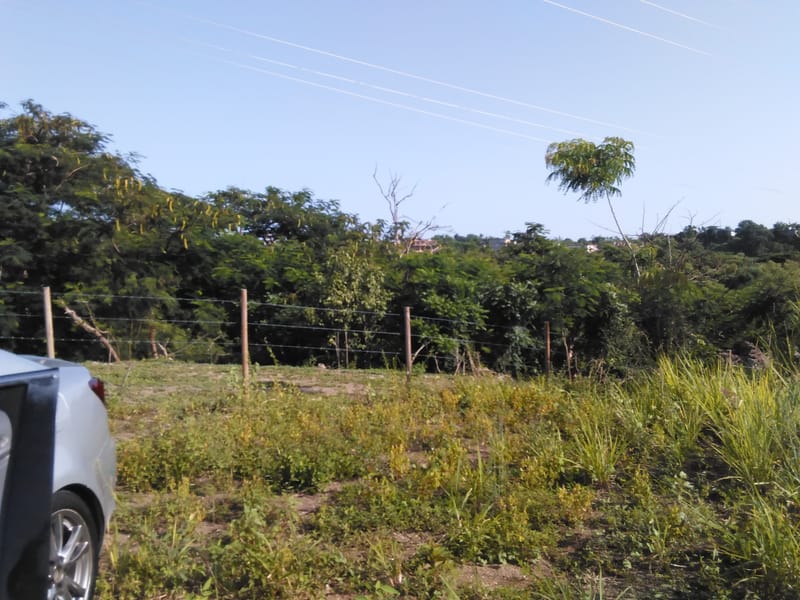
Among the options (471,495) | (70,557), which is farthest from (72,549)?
(471,495)

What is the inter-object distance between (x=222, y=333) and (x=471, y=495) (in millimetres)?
8585

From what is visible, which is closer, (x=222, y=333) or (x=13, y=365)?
(x=13, y=365)

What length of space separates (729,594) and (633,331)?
9.90 m

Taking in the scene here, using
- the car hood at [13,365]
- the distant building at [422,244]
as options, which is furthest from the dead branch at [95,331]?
the distant building at [422,244]

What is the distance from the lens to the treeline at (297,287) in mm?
12297

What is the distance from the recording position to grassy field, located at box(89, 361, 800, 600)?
375cm

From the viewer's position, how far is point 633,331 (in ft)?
43.0

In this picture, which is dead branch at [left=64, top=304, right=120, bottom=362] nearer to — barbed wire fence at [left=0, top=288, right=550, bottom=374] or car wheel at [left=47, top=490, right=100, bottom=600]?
barbed wire fence at [left=0, top=288, right=550, bottom=374]

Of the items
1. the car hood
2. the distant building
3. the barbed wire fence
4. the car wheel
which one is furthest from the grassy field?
the distant building

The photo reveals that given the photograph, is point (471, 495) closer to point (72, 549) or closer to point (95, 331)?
point (72, 549)

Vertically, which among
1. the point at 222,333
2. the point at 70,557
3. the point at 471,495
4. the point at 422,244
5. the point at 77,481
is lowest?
the point at 471,495

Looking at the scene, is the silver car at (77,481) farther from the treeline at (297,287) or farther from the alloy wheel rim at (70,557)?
the treeline at (297,287)

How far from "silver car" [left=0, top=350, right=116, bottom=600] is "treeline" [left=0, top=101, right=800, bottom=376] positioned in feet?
25.6

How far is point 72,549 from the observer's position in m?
3.36
